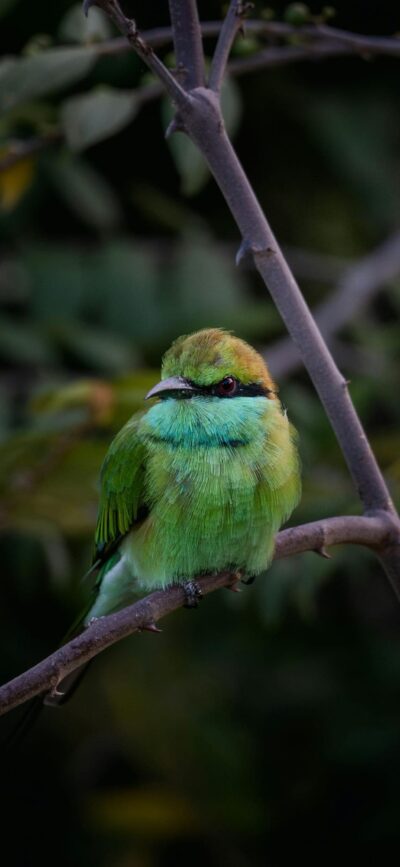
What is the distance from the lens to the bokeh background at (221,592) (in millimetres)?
3412

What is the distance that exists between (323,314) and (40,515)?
1356mm

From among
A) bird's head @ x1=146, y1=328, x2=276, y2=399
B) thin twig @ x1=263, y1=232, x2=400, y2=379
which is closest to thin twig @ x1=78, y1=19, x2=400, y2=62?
bird's head @ x1=146, y1=328, x2=276, y2=399

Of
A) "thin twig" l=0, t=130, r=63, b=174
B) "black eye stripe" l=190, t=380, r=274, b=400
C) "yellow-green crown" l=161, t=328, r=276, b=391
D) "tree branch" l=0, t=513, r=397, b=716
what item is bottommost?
"tree branch" l=0, t=513, r=397, b=716

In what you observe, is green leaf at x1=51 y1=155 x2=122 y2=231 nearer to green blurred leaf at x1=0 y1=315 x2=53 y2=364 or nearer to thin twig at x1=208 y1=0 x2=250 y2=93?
green blurred leaf at x1=0 y1=315 x2=53 y2=364

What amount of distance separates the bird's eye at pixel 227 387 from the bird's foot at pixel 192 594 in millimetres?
338

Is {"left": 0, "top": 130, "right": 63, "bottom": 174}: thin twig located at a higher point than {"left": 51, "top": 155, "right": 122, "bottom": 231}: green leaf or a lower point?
lower

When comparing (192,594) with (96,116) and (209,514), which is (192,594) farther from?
(96,116)

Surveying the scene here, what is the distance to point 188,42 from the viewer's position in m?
1.59

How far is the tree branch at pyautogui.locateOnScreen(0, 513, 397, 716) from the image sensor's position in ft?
4.35

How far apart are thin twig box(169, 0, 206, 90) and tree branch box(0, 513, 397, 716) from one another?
0.62 metres

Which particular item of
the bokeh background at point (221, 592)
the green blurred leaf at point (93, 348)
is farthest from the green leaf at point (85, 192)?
the green blurred leaf at point (93, 348)

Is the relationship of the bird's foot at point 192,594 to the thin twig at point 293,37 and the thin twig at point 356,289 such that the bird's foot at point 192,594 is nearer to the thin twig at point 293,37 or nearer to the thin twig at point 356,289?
the thin twig at point 293,37

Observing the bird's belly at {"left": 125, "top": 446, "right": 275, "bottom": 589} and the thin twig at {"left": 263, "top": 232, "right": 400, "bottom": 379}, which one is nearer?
the bird's belly at {"left": 125, "top": 446, "right": 275, "bottom": 589}

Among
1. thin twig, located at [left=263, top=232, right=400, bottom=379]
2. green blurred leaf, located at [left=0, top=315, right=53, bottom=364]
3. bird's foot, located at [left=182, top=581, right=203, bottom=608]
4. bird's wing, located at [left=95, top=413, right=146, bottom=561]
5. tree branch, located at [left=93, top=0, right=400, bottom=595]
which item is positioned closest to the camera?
tree branch, located at [left=93, top=0, right=400, bottom=595]
